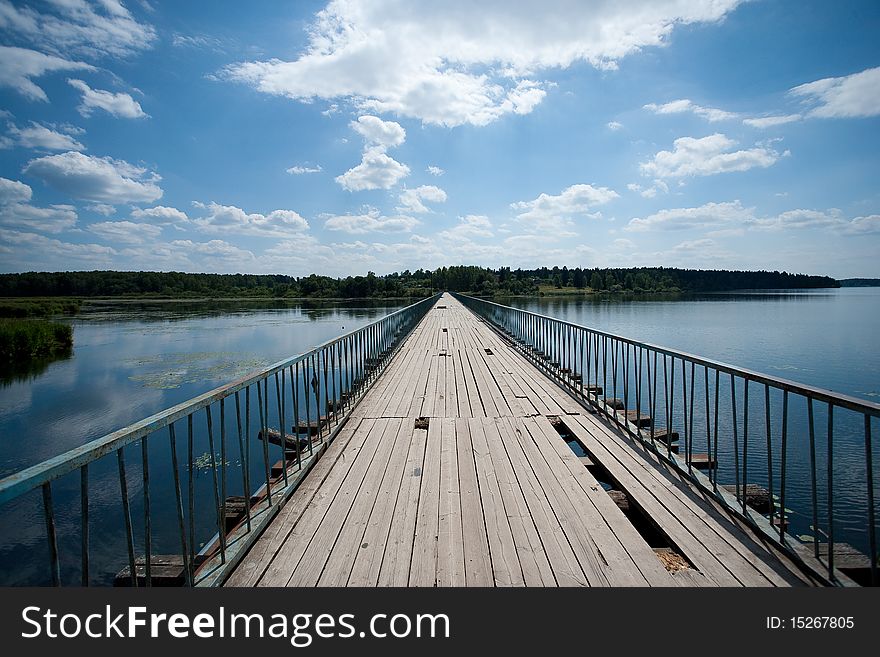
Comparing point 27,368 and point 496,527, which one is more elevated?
point 496,527

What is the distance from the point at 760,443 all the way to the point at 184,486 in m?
9.83

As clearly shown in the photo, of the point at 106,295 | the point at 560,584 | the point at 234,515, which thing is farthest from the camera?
the point at 106,295

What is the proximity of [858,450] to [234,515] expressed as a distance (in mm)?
10196

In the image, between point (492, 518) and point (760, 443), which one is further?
point (760, 443)

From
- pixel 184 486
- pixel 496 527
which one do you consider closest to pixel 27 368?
pixel 184 486

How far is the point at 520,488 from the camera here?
3461mm

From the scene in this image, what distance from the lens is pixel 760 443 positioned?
8.75 m

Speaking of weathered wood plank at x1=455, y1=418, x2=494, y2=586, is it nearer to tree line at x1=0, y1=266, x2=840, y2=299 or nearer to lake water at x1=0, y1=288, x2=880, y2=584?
lake water at x1=0, y1=288, x2=880, y2=584

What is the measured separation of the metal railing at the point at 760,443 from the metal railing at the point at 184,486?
2704 mm

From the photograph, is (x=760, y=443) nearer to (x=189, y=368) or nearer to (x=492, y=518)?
(x=492, y=518)
